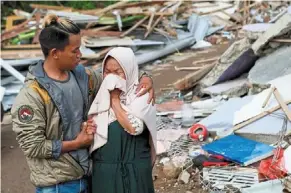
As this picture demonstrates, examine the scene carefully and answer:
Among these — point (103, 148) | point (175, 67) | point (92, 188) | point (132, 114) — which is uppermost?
point (175, 67)

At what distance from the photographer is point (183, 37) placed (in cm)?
1448

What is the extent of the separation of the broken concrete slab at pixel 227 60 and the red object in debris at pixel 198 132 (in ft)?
6.38

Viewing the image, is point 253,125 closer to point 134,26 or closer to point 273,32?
point 273,32

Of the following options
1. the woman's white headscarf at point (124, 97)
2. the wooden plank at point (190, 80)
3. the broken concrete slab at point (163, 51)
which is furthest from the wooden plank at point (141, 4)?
the woman's white headscarf at point (124, 97)

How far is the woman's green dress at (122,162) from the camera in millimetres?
2646

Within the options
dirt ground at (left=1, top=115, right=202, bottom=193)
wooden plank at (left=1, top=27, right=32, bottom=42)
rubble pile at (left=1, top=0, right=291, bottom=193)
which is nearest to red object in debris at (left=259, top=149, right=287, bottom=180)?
rubble pile at (left=1, top=0, right=291, bottom=193)

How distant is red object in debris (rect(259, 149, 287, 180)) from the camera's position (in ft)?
15.4

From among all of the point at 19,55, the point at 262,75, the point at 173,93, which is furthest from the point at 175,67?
the point at 262,75

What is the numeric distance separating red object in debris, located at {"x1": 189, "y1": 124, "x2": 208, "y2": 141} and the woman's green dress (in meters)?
3.61

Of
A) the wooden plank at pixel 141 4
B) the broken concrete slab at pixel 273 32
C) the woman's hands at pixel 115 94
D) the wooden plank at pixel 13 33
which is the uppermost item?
the wooden plank at pixel 141 4

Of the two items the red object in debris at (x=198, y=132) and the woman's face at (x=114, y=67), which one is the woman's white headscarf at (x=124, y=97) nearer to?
the woman's face at (x=114, y=67)

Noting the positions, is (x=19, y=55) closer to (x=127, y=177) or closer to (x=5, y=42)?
(x=5, y=42)

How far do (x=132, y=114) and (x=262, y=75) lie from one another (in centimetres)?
502

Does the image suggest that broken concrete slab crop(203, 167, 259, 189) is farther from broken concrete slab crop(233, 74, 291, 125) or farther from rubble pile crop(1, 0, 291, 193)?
broken concrete slab crop(233, 74, 291, 125)
